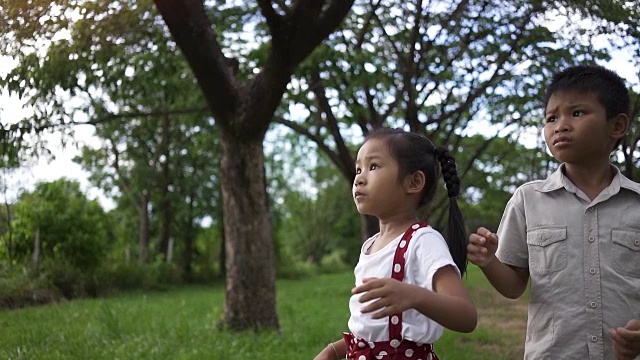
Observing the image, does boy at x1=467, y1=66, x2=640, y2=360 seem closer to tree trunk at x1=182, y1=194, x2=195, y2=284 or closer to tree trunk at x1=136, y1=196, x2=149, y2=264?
tree trunk at x1=136, y1=196, x2=149, y2=264

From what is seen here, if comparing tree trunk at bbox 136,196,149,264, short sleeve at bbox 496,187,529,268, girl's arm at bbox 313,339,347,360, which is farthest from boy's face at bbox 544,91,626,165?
tree trunk at bbox 136,196,149,264

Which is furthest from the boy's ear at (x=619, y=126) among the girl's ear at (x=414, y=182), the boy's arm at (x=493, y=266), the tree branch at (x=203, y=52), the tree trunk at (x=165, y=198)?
the tree trunk at (x=165, y=198)

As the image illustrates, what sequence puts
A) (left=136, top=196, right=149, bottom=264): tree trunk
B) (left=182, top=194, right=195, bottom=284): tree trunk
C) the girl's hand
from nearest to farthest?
the girl's hand → (left=136, top=196, right=149, bottom=264): tree trunk → (left=182, top=194, right=195, bottom=284): tree trunk

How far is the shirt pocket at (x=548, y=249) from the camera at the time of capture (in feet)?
7.91

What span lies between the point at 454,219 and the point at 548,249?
332mm

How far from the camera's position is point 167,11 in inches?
270

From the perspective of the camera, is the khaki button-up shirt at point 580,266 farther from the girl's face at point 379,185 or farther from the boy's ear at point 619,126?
the girl's face at point 379,185

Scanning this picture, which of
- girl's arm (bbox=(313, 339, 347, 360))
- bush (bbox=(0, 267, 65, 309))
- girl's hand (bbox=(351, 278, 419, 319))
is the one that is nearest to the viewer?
girl's hand (bbox=(351, 278, 419, 319))

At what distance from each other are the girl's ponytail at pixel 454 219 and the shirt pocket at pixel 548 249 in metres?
0.26

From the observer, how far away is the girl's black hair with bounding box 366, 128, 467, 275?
2.32 metres

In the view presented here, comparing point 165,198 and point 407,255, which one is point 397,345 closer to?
point 407,255

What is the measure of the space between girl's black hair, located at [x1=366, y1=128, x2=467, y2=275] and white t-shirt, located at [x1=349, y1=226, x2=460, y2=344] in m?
0.11

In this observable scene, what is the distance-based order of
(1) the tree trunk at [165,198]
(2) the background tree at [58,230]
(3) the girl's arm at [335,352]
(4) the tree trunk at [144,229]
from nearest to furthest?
1. (3) the girl's arm at [335,352]
2. (2) the background tree at [58,230]
3. (4) the tree trunk at [144,229]
4. (1) the tree trunk at [165,198]

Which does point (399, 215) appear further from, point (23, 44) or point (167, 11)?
point (23, 44)
